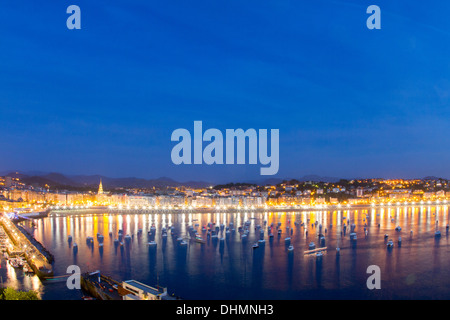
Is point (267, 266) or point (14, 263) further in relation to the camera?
point (267, 266)

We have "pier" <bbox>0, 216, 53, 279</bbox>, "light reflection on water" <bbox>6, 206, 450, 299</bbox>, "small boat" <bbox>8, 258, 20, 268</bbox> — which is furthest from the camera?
"small boat" <bbox>8, 258, 20, 268</bbox>

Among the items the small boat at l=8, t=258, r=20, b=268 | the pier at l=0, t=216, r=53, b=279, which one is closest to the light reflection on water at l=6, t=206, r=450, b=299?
the pier at l=0, t=216, r=53, b=279

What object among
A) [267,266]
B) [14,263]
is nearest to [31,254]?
[14,263]

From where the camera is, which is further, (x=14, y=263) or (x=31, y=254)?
(x=31, y=254)

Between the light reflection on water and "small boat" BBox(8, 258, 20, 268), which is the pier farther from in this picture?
the light reflection on water

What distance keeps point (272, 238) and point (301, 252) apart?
2.92 metres

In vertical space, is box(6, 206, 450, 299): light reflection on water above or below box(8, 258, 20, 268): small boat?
below

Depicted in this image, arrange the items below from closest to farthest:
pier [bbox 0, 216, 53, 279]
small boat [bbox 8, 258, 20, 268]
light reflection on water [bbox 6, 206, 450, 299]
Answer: light reflection on water [bbox 6, 206, 450, 299] → pier [bbox 0, 216, 53, 279] → small boat [bbox 8, 258, 20, 268]

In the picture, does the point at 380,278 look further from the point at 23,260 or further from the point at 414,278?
the point at 23,260

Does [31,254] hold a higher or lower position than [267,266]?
higher

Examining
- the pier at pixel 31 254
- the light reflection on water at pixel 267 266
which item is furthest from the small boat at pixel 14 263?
the light reflection on water at pixel 267 266

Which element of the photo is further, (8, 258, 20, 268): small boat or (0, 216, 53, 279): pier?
(8, 258, 20, 268): small boat

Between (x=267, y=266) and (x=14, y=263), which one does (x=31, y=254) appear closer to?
(x=14, y=263)
